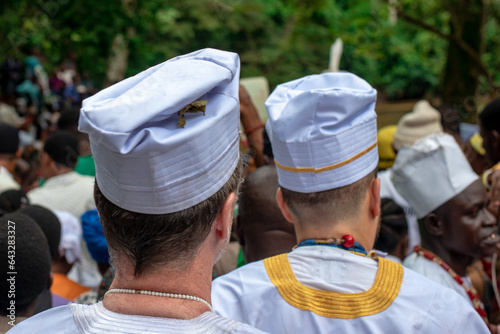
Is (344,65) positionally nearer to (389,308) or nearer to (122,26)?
(122,26)

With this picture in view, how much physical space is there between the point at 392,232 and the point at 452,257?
75 cm

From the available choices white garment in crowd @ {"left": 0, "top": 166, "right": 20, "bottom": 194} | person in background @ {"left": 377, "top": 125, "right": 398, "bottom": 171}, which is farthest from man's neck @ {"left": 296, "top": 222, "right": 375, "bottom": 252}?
person in background @ {"left": 377, "top": 125, "right": 398, "bottom": 171}

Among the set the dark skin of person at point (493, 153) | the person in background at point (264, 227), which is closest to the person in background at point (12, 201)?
the person in background at point (264, 227)

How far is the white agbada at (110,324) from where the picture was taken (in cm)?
125

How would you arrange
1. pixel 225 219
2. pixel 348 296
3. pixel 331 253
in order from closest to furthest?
1. pixel 225 219
2. pixel 348 296
3. pixel 331 253

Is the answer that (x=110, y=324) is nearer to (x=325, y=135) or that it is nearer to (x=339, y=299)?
(x=339, y=299)

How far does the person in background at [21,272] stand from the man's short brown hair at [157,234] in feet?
4.04

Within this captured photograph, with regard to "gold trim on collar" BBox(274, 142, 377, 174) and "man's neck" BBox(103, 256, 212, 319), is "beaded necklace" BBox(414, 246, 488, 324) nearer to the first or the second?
"gold trim on collar" BBox(274, 142, 377, 174)

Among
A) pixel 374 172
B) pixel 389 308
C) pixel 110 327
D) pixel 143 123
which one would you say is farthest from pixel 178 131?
pixel 374 172

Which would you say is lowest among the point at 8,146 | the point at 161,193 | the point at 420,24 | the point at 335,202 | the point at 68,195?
the point at 420,24

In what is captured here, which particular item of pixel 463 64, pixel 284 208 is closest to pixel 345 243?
pixel 284 208

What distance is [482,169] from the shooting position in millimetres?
5660

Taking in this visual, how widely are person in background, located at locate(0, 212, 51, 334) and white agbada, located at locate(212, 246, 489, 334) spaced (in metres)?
0.86

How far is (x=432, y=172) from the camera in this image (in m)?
2.83
